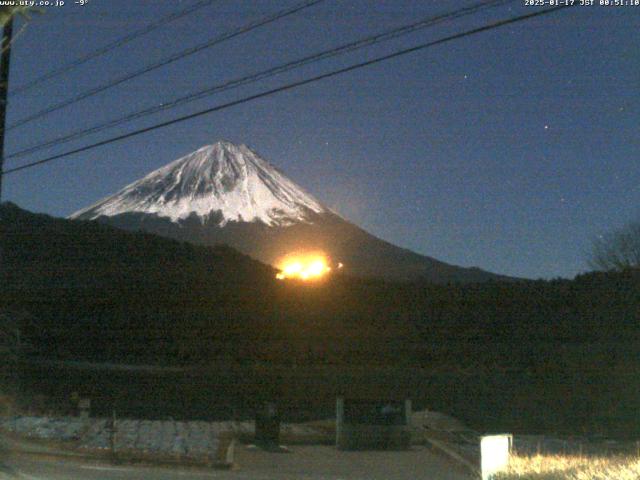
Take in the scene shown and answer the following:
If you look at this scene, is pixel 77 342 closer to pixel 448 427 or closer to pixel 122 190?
pixel 448 427

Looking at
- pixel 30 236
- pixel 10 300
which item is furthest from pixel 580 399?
pixel 30 236

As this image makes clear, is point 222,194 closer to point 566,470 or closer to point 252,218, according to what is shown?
point 252,218

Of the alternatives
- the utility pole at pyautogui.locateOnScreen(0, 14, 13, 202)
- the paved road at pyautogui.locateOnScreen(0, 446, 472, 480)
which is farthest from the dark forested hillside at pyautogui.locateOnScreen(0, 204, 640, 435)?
the utility pole at pyautogui.locateOnScreen(0, 14, 13, 202)

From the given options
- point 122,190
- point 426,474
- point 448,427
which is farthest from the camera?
point 122,190

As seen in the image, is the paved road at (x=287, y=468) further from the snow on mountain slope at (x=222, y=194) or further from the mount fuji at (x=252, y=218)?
the snow on mountain slope at (x=222, y=194)

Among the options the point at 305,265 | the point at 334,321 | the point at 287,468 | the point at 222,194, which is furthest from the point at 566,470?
the point at 222,194
